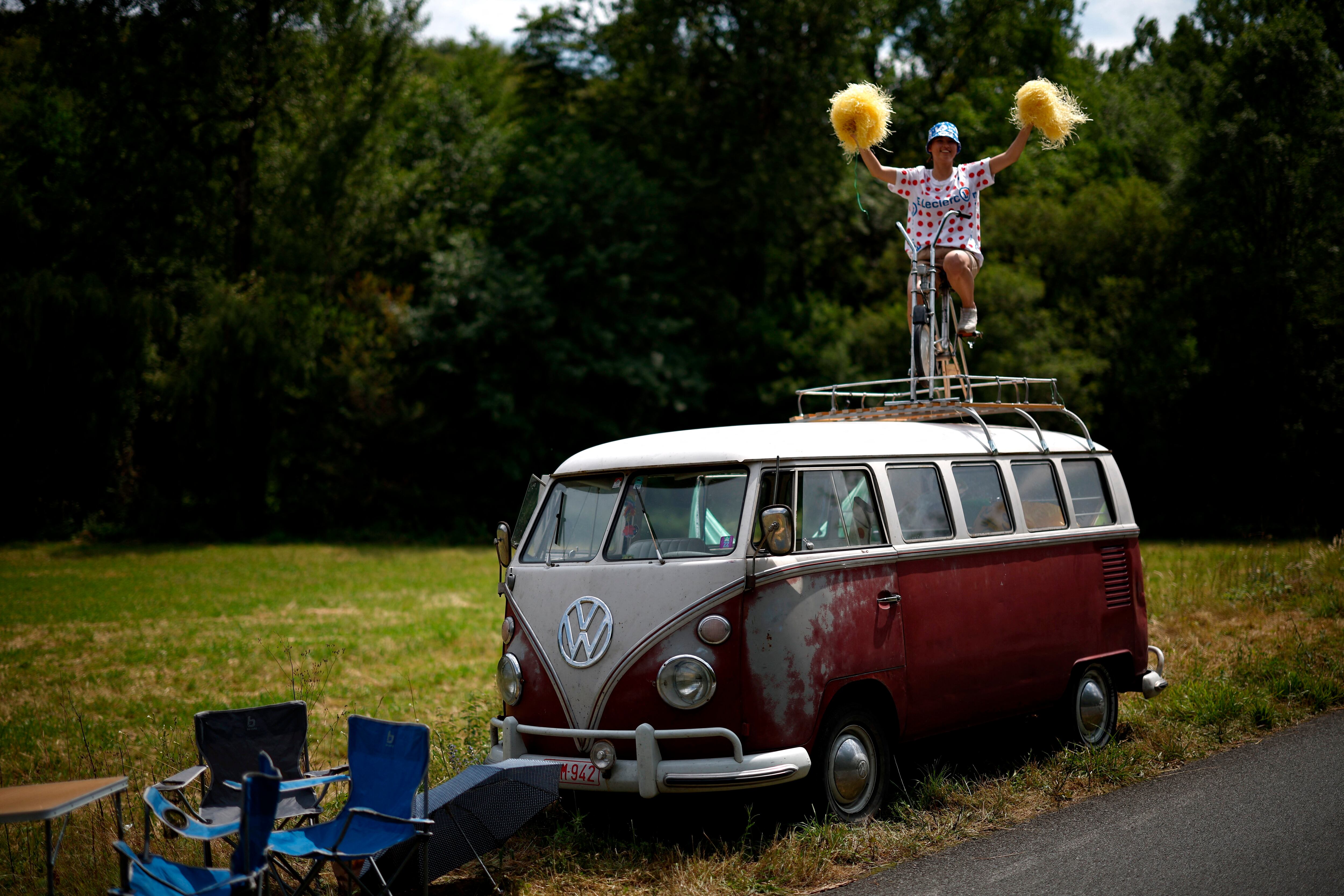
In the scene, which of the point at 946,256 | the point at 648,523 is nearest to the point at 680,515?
the point at 648,523

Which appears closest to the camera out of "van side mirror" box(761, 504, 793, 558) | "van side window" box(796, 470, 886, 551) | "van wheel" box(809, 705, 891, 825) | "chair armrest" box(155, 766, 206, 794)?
"chair armrest" box(155, 766, 206, 794)

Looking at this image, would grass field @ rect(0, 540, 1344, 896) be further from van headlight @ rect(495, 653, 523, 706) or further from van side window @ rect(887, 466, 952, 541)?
van side window @ rect(887, 466, 952, 541)

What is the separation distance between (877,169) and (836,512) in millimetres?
3591

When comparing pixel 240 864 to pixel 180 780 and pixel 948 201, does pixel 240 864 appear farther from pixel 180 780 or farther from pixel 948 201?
pixel 948 201

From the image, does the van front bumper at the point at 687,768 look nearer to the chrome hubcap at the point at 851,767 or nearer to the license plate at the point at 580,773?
the license plate at the point at 580,773

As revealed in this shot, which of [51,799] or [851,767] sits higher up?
[51,799]

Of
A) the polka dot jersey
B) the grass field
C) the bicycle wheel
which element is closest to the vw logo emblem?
the grass field

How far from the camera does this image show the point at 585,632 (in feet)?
22.3

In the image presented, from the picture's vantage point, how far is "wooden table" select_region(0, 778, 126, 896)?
15.1 feet

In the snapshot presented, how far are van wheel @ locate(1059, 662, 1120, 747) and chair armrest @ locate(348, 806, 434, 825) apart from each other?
5.34 meters

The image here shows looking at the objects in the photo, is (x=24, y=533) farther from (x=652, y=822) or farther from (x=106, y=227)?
(x=652, y=822)

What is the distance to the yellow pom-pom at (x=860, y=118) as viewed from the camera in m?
9.20

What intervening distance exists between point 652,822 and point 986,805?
2188mm

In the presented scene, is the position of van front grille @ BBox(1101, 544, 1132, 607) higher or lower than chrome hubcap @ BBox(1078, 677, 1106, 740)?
higher
